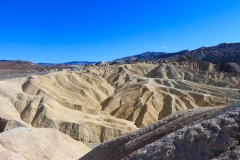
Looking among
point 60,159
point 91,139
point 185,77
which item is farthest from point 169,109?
point 185,77

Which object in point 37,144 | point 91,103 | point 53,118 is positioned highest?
point 37,144

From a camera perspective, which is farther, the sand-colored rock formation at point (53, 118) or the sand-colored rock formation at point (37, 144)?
the sand-colored rock formation at point (53, 118)

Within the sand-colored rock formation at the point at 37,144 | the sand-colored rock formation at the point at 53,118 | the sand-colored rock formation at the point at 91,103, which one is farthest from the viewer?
the sand-colored rock formation at the point at 91,103

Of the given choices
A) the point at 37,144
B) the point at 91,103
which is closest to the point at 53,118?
the point at 37,144

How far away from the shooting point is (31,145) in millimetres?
11828

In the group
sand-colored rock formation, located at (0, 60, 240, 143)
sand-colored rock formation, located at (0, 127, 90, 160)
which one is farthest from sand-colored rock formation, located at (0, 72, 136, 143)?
sand-colored rock formation, located at (0, 127, 90, 160)

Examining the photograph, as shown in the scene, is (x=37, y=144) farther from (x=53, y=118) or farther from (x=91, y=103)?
(x=91, y=103)

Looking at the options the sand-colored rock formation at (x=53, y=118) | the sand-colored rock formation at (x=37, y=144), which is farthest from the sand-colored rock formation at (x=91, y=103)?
the sand-colored rock formation at (x=37, y=144)

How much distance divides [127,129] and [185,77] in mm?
49625

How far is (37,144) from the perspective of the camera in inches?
476

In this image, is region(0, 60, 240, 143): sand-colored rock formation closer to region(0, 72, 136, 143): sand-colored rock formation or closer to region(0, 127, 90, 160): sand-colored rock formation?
region(0, 72, 136, 143): sand-colored rock formation

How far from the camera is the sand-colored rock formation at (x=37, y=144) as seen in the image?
36.3 ft

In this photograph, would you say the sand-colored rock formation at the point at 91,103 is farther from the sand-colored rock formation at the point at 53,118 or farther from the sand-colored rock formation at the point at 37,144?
the sand-colored rock formation at the point at 37,144

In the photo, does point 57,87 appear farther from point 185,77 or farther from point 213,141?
point 185,77
